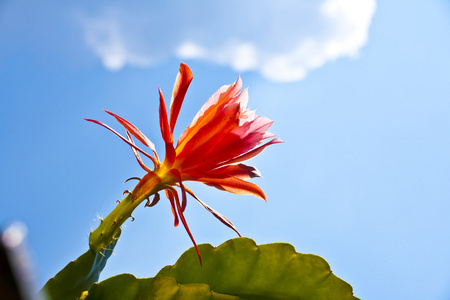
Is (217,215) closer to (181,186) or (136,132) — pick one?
(181,186)

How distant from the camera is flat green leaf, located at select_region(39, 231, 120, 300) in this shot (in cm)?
52

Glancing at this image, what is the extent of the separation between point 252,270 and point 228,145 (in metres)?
0.19

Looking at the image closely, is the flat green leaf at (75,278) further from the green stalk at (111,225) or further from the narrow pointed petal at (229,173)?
the narrow pointed petal at (229,173)

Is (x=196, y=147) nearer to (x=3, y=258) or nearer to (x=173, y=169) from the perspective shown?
(x=173, y=169)

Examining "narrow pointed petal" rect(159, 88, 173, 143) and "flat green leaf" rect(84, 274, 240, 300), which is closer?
"flat green leaf" rect(84, 274, 240, 300)

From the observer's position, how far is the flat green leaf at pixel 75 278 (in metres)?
0.52

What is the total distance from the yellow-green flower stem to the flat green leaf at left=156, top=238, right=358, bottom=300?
0.30ft

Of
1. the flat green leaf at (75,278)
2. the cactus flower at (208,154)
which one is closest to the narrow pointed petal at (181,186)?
the cactus flower at (208,154)

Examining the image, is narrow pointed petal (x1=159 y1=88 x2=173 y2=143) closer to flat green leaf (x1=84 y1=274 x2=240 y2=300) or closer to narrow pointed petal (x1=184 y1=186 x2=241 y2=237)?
narrow pointed petal (x1=184 y1=186 x2=241 y2=237)

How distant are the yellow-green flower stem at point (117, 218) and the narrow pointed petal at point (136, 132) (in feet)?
0.26

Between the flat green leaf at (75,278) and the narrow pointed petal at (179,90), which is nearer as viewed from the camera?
the flat green leaf at (75,278)

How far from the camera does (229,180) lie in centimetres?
60

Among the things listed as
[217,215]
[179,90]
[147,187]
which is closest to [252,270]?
[217,215]

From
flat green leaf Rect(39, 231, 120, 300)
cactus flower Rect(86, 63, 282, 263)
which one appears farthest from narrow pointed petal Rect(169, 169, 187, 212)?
flat green leaf Rect(39, 231, 120, 300)
